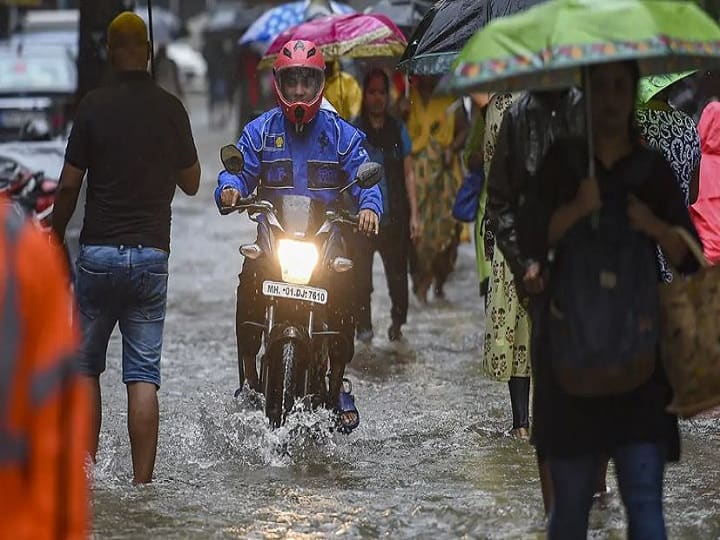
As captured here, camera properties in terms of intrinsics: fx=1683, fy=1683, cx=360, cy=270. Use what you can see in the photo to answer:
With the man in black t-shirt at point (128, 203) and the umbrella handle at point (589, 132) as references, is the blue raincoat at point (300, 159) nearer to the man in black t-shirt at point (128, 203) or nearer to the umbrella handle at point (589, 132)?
the man in black t-shirt at point (128, 203)

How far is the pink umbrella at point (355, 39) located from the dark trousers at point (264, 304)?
3767 millimetres

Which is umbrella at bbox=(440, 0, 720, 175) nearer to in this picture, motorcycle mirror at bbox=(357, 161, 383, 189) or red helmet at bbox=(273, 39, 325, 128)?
motorcycle mirror at bbox=(357, 161, 383, 189)

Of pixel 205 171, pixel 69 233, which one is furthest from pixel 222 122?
pixel 69 233

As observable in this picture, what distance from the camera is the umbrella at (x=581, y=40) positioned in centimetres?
452

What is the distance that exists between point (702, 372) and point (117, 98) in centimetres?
291

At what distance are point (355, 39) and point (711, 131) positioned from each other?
12.5 ft

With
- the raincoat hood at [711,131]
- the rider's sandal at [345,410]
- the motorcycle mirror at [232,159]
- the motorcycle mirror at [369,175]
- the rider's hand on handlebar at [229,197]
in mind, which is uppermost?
the raincoat hood at [711,131]

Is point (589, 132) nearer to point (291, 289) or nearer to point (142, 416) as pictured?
point (142, 416)

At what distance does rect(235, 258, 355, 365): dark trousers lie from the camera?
310 inches

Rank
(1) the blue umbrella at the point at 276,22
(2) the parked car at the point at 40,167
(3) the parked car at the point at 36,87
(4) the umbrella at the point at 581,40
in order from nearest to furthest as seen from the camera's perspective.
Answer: (4) the umbrella at the point at 581,40, (2) the parked car at the point at 40,167, (1) the blue umbrella at the point at 276,22, (3) the parked car at the point at 36,87

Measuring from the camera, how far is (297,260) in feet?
25.3

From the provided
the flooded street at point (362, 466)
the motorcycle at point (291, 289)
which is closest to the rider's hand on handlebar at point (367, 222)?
the motorcycle at point (291, 289)

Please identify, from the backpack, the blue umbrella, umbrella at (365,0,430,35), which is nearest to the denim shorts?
the backpack

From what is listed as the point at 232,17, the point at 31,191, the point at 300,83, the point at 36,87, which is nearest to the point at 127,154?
the point at 300,83
